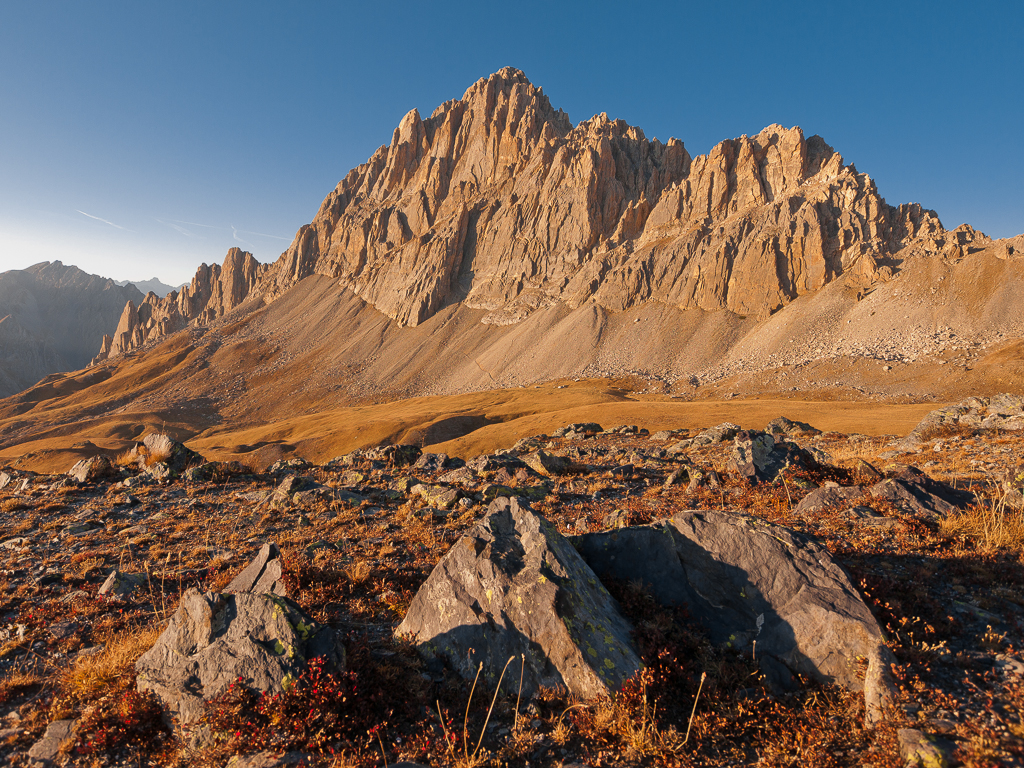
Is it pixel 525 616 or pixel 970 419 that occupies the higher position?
pixel 970 419

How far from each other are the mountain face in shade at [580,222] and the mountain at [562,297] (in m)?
0.56

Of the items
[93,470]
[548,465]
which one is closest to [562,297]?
[548,465]

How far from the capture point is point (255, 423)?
98.4 metres

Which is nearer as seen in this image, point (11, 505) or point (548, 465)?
point (11, 505)

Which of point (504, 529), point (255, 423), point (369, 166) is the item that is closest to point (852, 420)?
point (504, 529)

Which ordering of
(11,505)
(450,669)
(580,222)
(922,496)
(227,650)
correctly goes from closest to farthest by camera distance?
1. (227,650)
2. (450,669)
3. (922,496)
4. (11,505)
5. (580,222)

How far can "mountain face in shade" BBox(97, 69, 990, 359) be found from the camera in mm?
92188

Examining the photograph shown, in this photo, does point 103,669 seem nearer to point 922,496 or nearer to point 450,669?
point 450,669

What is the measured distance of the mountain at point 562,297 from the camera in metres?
68.7

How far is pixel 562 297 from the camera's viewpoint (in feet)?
369

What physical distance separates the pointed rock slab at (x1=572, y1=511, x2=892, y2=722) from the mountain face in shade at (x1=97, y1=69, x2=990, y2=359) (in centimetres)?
9882

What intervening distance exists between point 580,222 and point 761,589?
12481cm

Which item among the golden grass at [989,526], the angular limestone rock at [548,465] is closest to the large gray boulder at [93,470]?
the angular limestone rock at [548,465]

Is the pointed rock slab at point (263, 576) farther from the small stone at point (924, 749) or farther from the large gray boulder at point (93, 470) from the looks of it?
the large gray boulder at point (93, 470)
